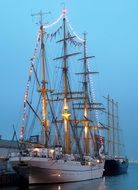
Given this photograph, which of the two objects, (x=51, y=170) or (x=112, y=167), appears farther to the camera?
(x=112, y=167)

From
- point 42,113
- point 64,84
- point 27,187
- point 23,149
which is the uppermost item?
point 64,84

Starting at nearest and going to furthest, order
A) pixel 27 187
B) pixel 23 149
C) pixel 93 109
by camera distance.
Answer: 1. pixel 27 187
2. pixel 23 149
3. pixel 93 109

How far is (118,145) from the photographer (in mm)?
155250

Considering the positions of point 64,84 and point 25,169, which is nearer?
point 25,169

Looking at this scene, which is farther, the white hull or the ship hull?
the ship hull

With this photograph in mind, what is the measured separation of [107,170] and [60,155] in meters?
47.9

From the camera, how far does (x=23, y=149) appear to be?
7781cm

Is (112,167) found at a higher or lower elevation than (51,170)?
higher

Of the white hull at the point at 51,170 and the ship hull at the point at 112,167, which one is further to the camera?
the ship hull at the point at 112,167

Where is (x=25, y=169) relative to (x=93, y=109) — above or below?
below

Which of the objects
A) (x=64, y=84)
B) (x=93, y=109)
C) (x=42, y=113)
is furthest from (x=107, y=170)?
(x=42, y=113)

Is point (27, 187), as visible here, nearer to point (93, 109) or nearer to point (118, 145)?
point (93, 109)

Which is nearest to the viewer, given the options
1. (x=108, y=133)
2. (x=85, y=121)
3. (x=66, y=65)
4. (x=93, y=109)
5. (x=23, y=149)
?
(x=23, y=149)

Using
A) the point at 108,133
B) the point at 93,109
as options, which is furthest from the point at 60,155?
the point at 108,133
